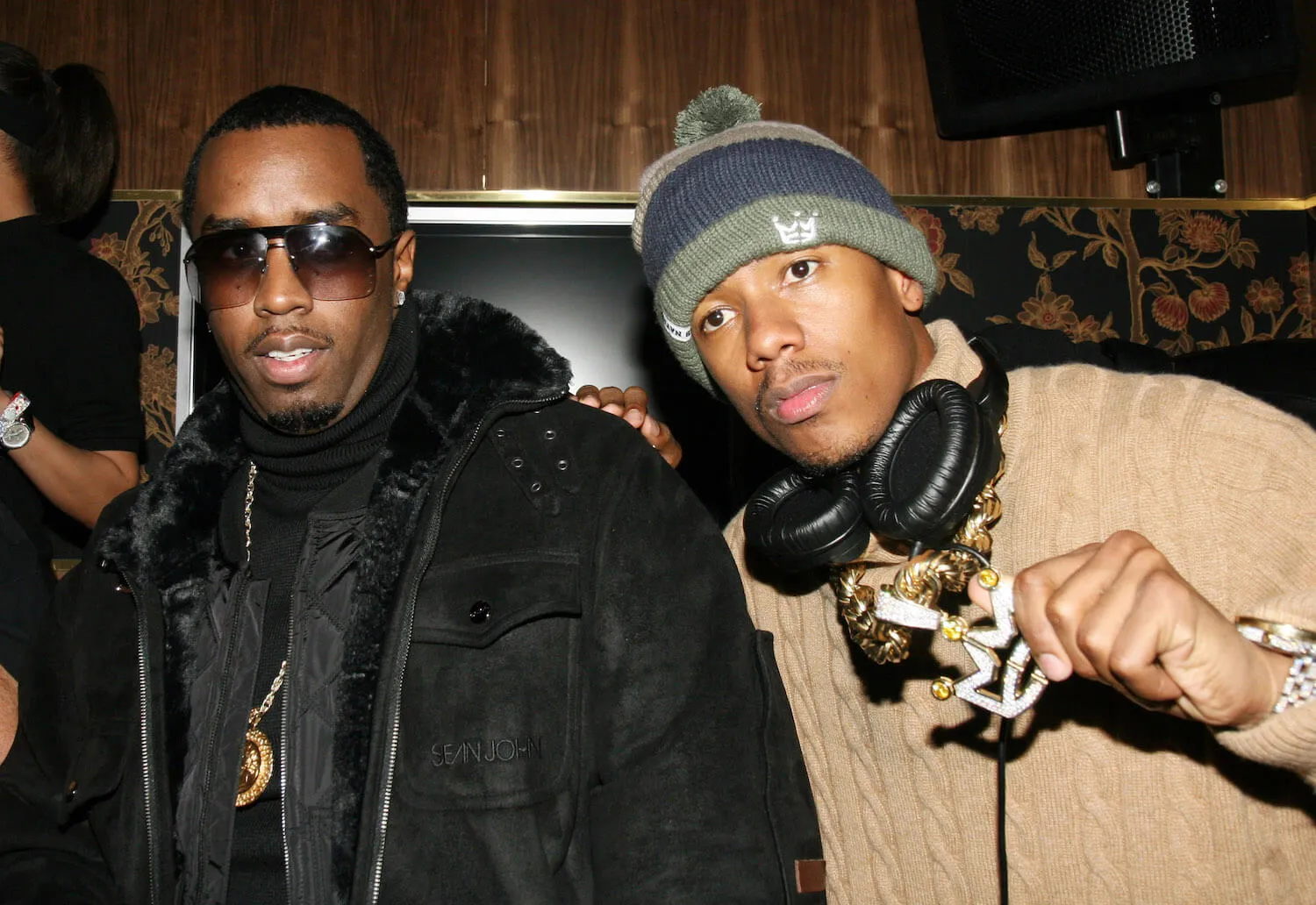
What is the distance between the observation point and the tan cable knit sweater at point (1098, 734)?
56.5 inches

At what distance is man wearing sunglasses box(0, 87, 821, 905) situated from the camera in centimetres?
138

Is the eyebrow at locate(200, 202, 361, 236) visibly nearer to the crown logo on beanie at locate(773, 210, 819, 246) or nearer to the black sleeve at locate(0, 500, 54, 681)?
the crown logo on beanie at locate(773, 210, 819, 246)

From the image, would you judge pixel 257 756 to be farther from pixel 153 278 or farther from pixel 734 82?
pixel 734 82

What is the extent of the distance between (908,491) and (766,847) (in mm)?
486

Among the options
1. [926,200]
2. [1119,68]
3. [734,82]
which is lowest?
[926,200]

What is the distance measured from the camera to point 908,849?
1688mm

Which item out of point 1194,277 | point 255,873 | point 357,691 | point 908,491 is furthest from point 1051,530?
point 1194,277

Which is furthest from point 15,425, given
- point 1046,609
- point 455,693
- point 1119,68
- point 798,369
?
point 1119,68

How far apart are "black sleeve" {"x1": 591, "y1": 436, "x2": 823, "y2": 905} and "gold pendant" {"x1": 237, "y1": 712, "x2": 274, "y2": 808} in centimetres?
47

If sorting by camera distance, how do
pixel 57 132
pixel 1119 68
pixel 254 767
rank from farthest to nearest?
pixel 1119 68, pixel 57 132, pixel 254 767

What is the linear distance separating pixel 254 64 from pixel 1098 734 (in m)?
2.74

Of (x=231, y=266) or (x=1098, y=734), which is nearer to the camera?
(x=1098, y=734)

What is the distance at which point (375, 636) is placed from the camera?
1438mm

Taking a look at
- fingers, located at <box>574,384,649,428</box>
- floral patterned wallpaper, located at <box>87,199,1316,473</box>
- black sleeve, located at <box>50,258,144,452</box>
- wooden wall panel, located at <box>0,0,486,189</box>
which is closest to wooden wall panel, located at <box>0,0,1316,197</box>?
wooden wall panel, located at <box>0,0,486,189</box>
